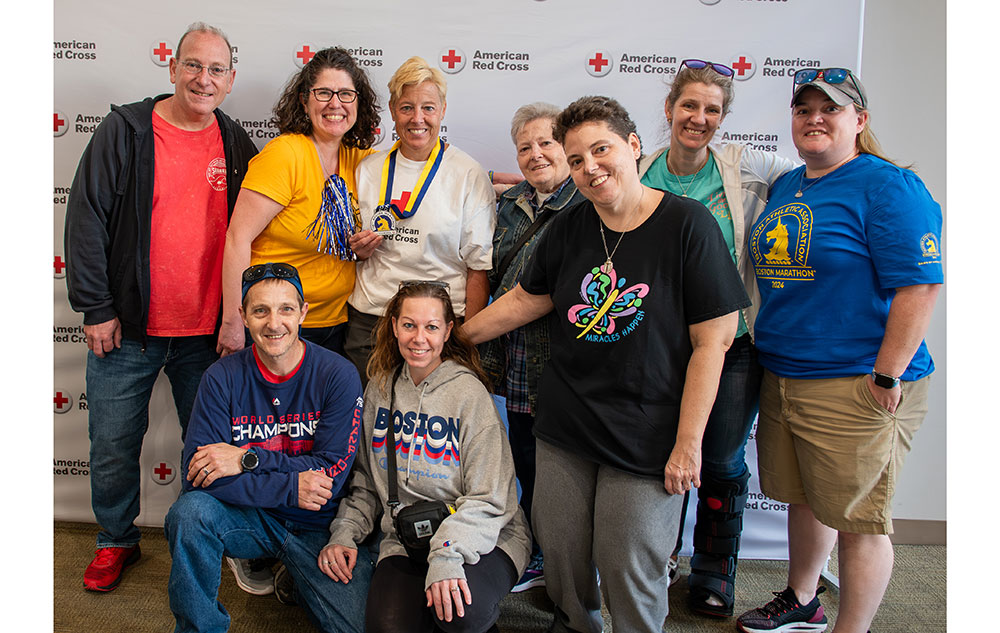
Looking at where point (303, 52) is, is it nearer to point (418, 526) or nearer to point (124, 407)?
point (124, 407)

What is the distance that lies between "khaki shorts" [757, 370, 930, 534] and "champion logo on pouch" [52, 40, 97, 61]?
2951 millimetres

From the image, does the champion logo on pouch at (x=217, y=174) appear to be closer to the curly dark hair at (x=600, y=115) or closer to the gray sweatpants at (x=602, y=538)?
the curly dark hair at (x=600, y=115)

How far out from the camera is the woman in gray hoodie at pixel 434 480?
1.57 meters

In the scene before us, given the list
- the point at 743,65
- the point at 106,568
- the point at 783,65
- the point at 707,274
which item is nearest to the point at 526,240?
the point at 707,274

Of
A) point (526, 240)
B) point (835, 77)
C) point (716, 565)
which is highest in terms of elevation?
point (835, 77)

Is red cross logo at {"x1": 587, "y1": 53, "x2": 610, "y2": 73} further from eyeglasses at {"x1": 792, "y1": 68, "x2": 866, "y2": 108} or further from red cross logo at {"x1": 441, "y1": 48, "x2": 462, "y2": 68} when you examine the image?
eyeglasses at {"x1": 792, "y1": 68, "x2": 866, "y2": 108}

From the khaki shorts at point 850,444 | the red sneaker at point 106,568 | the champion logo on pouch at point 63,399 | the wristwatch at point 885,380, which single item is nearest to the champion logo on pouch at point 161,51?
the champion logo on pouch at point 63,399

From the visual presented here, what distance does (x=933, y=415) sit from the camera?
8.69 feet

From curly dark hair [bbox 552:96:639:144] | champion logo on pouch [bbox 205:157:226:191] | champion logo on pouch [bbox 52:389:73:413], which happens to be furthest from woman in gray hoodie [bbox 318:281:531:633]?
champion logo on pouch [bbox 52:389:73:413]

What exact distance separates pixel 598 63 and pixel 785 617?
7.13 ft

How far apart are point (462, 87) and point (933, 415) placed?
2.50 meters

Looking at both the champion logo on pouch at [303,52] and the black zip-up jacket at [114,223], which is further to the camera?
the champion logo on pouch at [303,52]

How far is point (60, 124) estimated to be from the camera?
2.54 metres

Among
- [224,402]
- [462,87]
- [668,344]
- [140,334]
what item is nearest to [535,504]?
[668,344]
